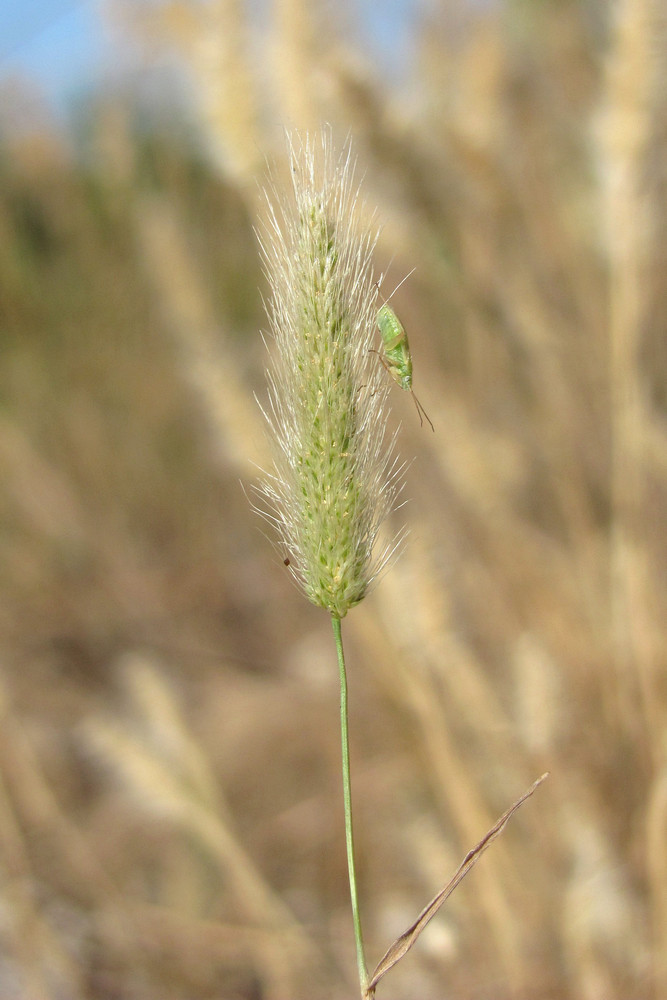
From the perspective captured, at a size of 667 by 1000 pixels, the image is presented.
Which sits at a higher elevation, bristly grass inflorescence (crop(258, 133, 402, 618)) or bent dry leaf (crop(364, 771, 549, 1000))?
bristly grass inflorescence (crop(258, 133, 402, 618))

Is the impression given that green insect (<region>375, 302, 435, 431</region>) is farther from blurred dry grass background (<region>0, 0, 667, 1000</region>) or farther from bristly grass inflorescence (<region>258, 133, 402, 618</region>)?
blurred dry grass background (<region>0, 0, 667, 1000</region>)

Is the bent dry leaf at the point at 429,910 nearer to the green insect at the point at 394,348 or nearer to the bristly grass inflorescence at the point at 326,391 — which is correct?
the bristly grass inflorescence at the point at 326,391

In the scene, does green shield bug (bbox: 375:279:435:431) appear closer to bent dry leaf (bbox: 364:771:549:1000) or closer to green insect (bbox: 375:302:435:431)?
green insect (bbox: 375:302:435:431)

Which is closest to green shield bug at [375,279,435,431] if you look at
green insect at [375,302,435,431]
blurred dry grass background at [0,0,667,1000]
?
green insect at [375,302,435,431]

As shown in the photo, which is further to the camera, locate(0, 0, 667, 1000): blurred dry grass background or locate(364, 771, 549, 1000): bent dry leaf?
locate(0, 0, 667, 1000): blurred dry grass background

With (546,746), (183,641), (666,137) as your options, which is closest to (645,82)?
(666,137)

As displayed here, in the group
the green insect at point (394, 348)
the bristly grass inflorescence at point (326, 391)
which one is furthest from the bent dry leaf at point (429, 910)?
the green insect at point (394, 348)
